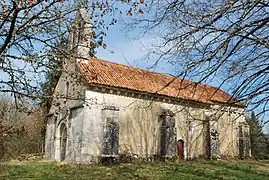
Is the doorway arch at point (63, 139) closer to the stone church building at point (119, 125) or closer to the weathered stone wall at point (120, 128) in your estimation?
the stone church building at point (119, 125)

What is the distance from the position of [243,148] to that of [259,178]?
1740cm

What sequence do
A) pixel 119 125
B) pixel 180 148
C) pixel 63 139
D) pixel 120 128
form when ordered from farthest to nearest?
pixel 180 148 < pixel 63 139 < pixel 120 128 < pixel 119 125

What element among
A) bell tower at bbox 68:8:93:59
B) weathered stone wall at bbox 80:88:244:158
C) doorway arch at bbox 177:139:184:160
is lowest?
doorway arch at bbox 177:139:184:160

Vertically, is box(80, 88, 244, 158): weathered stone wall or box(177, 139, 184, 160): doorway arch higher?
box(80, 88, 244, 158): weathered stone wall

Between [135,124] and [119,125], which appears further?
[135,124]

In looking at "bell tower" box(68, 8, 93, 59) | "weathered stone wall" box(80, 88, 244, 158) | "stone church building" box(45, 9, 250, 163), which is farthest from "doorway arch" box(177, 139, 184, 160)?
"bell tower" box(68, 8, 93, 59)

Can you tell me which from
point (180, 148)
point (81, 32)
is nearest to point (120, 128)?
point (180, 148)

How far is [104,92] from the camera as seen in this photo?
2377 centimetres

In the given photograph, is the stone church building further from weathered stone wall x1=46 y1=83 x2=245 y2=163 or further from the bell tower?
the bell tower

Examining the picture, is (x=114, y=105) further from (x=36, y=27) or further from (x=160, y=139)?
(x=36, y=27)

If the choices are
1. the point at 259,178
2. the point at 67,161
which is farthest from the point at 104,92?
the point at 259,178

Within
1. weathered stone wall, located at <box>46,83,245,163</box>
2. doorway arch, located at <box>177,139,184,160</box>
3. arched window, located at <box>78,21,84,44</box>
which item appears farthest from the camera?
doorway arch, located at <box>177,139,184,160</box>

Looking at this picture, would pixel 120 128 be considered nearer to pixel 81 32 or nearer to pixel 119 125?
pixel 119 125

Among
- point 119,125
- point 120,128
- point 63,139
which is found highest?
point 119,125
